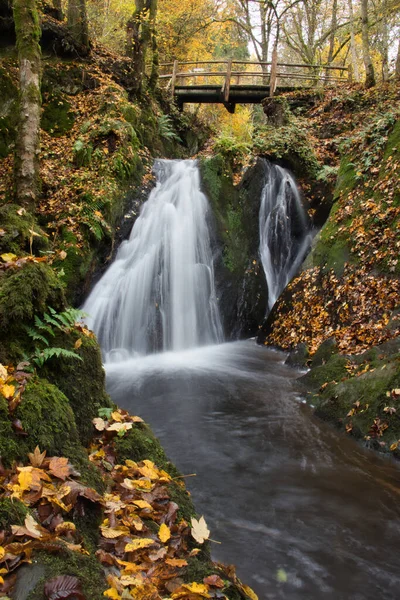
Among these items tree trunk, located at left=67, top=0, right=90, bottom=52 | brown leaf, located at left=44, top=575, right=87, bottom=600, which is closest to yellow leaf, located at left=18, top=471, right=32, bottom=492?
brown leaf, located at left=44, top=575, right=87, bottom=600

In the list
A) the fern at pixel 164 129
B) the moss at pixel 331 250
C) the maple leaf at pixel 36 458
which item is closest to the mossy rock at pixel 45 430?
the maple leaf at pixel 36 458

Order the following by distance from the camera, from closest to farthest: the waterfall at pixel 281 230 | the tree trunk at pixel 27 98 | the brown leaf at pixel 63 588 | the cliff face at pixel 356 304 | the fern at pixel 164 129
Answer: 1. the brown leaf at pixel 63 588
2. the cliff face at pixel 356 304
3. the tree trunk at pixel 27 98
4. the waterfall at pixel 281 230
5. the fern at pixel 164 129

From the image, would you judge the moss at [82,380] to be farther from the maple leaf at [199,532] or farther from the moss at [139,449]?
the maple leaf at [199,532]

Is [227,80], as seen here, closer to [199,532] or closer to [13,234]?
[13,234]

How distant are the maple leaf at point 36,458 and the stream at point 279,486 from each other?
5.37 ft

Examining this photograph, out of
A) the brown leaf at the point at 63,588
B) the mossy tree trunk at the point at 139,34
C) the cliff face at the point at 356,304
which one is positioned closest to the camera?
the brown leaf at the point at 63,588

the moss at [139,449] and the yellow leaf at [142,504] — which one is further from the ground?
the moss at [139,449]

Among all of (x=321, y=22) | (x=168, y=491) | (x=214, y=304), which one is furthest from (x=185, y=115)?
(x=168, y=491)

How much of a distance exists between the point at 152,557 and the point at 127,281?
320 inches

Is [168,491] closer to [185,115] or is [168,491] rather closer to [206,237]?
[206,237]

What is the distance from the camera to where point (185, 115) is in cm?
1944

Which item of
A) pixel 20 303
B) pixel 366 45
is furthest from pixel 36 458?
pixel 366 45

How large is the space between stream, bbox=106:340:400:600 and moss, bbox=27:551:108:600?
1.50 metres

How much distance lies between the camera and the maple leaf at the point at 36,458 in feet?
7.11
